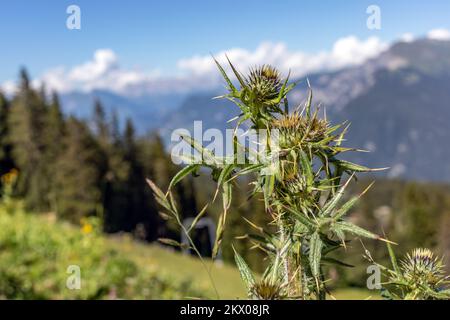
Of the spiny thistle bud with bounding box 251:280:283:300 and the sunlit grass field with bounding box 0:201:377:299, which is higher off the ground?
the spiny thistle bud with bounding box 251:280:283:300

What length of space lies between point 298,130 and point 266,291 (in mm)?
561

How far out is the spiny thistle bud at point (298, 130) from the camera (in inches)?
61.7

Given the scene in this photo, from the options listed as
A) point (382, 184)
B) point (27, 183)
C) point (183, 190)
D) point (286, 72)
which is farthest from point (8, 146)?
point (382, 184)

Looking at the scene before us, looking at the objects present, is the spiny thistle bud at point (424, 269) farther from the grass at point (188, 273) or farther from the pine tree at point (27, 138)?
the pine tree at point (27, 138)

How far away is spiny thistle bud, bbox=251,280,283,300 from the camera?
4.18 ft

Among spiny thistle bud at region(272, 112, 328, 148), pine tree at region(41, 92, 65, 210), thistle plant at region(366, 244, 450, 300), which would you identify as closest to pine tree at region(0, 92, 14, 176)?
pine tree at region(41, 92, 65, 210)

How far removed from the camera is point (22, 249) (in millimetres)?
7879

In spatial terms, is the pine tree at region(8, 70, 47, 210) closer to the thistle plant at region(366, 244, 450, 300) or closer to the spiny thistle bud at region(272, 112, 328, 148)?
the spiny thistle bud at region(272, 112, 328, 148)

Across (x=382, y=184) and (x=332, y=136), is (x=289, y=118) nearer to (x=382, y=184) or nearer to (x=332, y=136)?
(x=332, y=136)

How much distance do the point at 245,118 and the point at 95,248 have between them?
7.61 m

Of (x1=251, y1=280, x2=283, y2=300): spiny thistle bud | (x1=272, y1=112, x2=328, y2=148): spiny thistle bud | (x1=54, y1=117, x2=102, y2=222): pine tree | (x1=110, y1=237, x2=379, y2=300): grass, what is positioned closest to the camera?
(x1=251, y1=280, x2=283, y2=300): spiny thistle bud

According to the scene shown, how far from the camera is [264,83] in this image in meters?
1.70

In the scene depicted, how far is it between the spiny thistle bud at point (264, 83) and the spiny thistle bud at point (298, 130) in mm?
119

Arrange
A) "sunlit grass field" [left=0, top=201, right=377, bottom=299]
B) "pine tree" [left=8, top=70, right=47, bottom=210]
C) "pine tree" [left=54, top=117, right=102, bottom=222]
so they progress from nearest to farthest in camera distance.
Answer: "sunlit grass field" [left=0, top=201, right=377, bottom=299], "pine tree" [left=54, top=117, right=102, bottom=222], "pine tree" [left=8, top=70, right=47, bottom=210]
